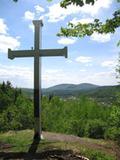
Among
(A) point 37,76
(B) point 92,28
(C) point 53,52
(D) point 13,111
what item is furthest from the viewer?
(D) point 13,111

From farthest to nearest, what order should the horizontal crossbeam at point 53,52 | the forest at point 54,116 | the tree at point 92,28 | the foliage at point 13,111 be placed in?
the foliage at point 13,111 → the forest at point 54,116 → the horizontal crossbeam at point 53,52 → the tree at point 92,28

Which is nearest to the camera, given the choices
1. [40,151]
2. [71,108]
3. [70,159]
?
[70,159]

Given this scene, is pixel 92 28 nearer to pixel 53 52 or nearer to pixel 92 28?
pixel 92 28

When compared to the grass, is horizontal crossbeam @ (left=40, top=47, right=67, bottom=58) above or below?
above

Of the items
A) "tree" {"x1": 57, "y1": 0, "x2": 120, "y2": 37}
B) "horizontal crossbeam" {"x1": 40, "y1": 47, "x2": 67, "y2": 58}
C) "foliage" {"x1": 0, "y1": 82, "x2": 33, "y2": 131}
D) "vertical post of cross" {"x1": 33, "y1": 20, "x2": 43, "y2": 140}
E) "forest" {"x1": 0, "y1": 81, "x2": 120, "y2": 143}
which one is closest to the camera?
"tree" {"x1": 57, "y1": 0, "x2": 120, "y2": 37}

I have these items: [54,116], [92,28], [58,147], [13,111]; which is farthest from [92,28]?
[54,116]

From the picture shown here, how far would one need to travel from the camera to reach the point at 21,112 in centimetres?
5900

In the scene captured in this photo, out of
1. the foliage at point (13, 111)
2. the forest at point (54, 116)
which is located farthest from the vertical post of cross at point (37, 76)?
the foliage at point (13, 111)

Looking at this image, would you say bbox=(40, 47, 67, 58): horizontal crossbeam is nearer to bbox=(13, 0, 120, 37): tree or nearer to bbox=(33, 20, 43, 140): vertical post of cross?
bbox=(33, 20, 43, 140): vertical post of cross

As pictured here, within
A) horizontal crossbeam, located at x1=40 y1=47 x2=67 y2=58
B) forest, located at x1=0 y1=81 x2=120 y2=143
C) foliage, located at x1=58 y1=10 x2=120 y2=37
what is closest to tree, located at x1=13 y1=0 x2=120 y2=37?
foliage, located at x1=58 y1=10 x2=120 y2=37

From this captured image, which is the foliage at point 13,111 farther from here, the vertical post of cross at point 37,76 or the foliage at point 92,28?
the foliage at point 92,28

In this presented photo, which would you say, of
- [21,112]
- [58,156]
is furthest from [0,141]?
[21,112]

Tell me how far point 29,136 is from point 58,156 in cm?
386

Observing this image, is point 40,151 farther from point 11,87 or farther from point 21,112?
point 11,87
